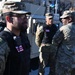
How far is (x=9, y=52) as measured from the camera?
9.48 ft

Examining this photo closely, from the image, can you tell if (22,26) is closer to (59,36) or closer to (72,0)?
(59,36)

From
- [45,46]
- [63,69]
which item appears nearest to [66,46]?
[63,69]

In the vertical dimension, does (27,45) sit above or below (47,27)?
above

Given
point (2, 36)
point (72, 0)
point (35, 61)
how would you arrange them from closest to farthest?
point (2, 36) → point (35, 61) → point (72, 0)

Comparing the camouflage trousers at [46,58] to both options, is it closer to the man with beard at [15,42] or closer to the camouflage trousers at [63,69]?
the camouflage trousers at [63,69]

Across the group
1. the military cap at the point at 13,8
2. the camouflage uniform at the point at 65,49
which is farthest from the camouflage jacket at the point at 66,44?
the military cap at the point at 13,8

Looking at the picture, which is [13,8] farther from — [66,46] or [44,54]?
[44,54]

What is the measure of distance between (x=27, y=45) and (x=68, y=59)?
2.30m

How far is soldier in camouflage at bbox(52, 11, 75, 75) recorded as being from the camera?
527 centimetres

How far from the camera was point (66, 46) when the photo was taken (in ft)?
17.4

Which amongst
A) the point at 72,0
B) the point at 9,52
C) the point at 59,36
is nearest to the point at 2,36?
the point at 9,52

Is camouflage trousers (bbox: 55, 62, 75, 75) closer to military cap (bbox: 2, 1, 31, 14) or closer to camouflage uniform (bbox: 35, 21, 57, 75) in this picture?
camouflage uniform (bbox: 35, 21, 57, 75)

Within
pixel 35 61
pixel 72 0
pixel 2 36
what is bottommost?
pixel 72 0

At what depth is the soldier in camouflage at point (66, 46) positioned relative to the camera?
17.3 feet
